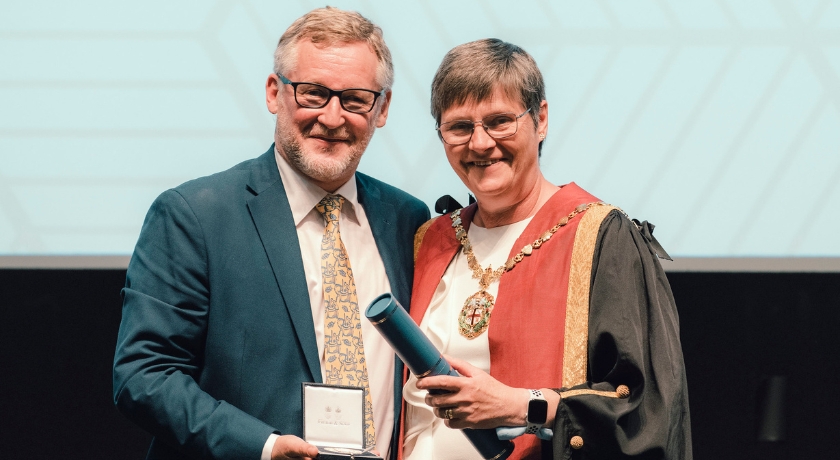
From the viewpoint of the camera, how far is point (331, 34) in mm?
2465

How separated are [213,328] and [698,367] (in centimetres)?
190

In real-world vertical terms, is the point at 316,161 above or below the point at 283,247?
above

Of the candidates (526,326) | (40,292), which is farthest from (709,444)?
(40,292)

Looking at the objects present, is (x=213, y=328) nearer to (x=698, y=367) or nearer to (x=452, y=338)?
(x=452, y=338)

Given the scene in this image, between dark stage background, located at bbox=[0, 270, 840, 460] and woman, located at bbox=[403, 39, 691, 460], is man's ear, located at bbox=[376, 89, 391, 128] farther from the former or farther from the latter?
dark stage background, located at bbox=[0, 270, 840, 460]

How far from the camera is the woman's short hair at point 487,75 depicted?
7.70ft

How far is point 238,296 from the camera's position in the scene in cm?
231

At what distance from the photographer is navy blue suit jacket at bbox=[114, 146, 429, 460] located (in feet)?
7.21

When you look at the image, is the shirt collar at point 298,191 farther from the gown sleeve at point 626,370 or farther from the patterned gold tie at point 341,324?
the gown sleeve at point 626,370

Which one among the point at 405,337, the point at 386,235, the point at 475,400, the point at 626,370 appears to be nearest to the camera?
the point at 405,337

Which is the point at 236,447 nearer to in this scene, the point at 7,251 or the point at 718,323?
the point at 7,251

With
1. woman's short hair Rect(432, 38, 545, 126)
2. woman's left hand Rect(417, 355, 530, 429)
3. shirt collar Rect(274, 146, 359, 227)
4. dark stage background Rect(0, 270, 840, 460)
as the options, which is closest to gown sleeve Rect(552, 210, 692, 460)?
woman's left hand Rect(417, 355, 530, 429)

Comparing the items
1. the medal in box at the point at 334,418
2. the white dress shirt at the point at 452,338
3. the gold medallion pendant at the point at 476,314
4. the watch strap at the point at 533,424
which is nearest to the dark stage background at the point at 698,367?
the white dress shirt at the point at 452,338

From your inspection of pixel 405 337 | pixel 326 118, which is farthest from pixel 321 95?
pixel 405 337
